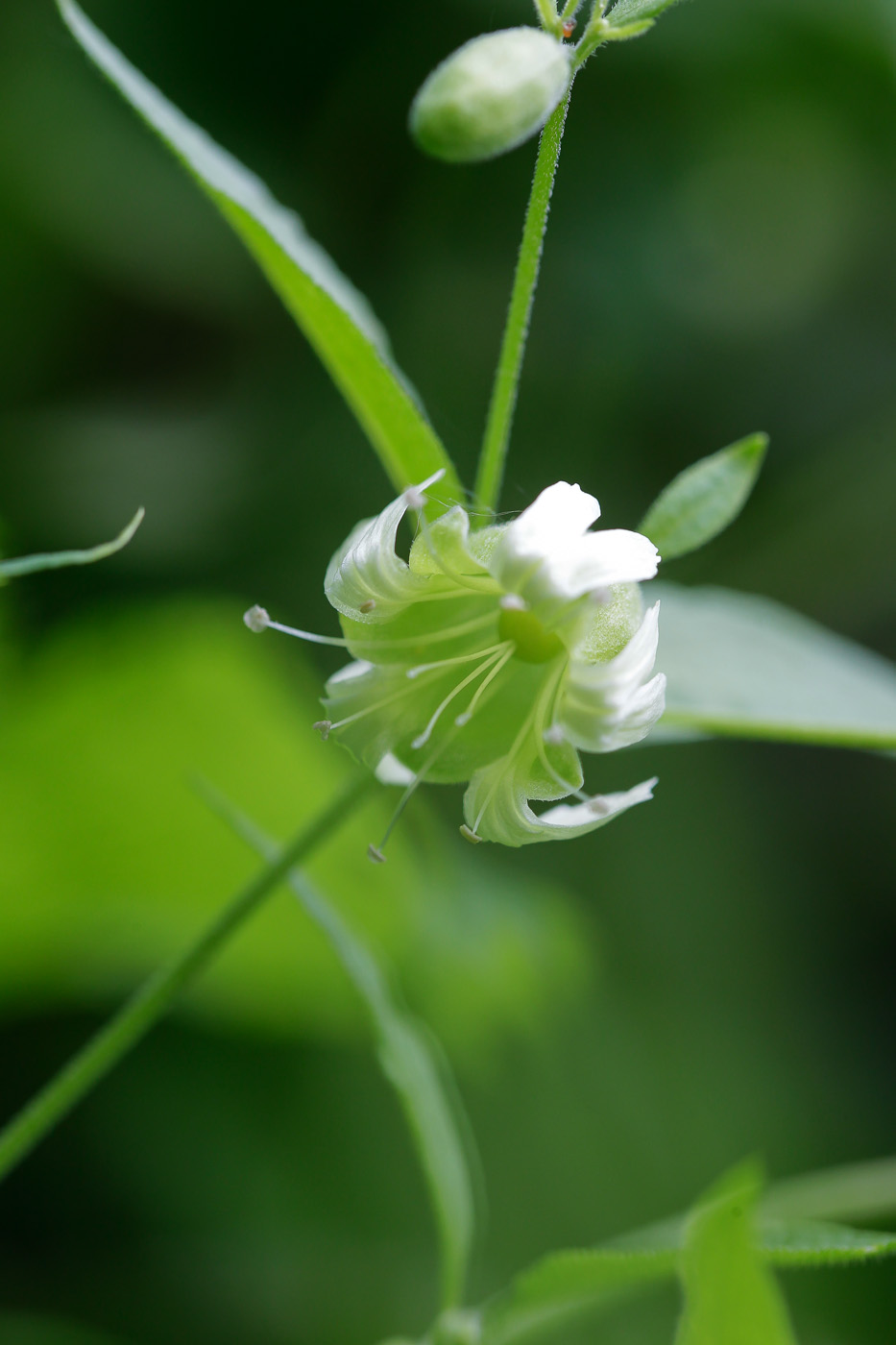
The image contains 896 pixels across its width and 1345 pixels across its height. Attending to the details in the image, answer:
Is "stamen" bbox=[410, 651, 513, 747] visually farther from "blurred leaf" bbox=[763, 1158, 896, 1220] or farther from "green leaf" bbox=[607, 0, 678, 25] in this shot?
"blurred leaf" bbox=[763, 1158, 896, 1220]

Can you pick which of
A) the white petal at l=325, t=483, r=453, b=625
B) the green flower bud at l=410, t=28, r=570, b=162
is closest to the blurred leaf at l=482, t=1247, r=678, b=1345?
the white petal at l=325, t=483, r=453, b=625

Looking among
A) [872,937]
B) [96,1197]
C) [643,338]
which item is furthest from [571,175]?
[96,1197]

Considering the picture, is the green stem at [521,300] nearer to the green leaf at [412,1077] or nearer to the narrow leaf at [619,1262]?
the green leaf at [412,1077]

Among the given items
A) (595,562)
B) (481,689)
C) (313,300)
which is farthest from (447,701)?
(313,300)

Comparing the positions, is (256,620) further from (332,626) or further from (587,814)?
(332,626)

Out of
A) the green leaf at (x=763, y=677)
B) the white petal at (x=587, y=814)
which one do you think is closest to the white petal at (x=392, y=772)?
the white petal at (x=587, y=814)

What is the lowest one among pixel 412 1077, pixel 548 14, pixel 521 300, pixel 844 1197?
pixel 844 1197

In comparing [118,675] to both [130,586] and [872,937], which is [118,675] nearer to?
[130,586]
